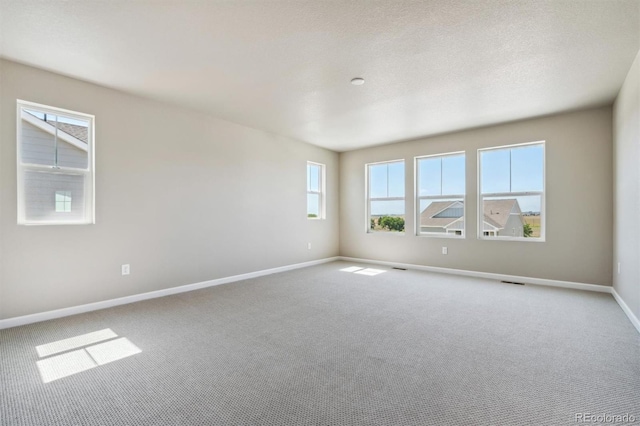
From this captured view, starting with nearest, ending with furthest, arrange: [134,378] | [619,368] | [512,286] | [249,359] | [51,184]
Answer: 1. [134,378]
2. [619,368]
3. [249,359]
4. [51,184]
5. [512,286]

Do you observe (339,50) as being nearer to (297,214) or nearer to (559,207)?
(297,214)

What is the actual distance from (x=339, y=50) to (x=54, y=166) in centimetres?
319

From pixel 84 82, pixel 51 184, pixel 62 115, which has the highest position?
pixel 84 82

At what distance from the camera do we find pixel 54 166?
10.5ft

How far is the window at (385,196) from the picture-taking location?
20.2ft

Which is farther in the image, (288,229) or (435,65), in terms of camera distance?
(288,229)

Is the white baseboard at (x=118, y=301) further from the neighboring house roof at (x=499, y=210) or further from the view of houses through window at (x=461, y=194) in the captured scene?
the neighboring house roof at (x=499, y=210)

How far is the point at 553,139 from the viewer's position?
4477 mm

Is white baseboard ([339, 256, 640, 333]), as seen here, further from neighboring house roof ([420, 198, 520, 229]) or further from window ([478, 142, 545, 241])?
neighboring house roof ([420, 198, 520, 229])

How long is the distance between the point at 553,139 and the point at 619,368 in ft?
11.5

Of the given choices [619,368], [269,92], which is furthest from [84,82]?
[619,368]

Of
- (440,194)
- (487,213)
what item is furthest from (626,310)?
(440,194)

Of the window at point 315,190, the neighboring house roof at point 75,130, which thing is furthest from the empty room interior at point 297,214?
the window at point 315,190

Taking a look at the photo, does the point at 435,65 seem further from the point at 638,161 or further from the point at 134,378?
the point at 134,378
